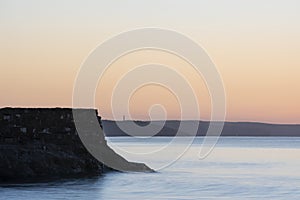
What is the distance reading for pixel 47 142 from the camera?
137 ft

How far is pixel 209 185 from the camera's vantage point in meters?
39.8

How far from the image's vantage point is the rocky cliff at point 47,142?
127 feet

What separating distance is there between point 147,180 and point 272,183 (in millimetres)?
7389

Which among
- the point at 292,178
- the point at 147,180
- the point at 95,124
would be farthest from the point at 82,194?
the point at 292,178

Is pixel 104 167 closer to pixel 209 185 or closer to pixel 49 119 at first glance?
pixel 49 119

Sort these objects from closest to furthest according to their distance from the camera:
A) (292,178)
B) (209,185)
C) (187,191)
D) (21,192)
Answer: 1. (21,192)
2. (187,191)
3. (209,185)
4. (292,178)

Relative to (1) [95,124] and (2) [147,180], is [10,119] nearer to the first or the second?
(1) [95,124]

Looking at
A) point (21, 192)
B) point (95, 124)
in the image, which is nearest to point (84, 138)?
point (95, 124)

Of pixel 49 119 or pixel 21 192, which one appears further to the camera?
pixel 49 119

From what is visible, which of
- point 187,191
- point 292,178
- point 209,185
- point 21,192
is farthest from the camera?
point 292,178

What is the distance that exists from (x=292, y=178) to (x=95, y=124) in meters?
13.1

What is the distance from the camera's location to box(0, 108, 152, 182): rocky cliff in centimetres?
3872

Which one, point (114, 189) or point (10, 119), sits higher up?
point (10, 119)

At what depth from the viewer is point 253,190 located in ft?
122
